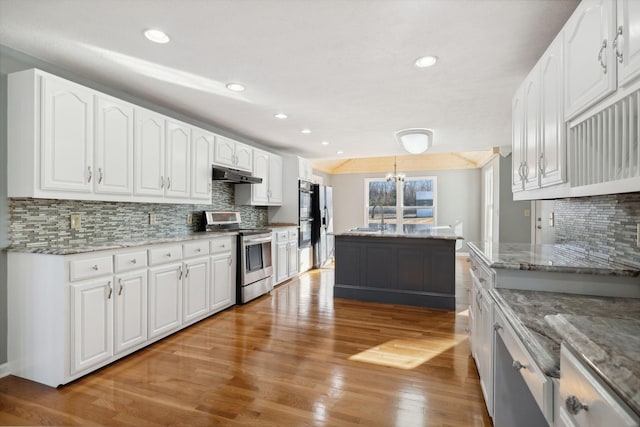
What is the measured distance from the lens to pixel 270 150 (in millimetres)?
5859

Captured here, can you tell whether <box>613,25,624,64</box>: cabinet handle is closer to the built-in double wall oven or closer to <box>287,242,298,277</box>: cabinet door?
<box>287,242,298,277</box>: cabinet door

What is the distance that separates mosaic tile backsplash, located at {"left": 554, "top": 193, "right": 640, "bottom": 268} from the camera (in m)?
1.62

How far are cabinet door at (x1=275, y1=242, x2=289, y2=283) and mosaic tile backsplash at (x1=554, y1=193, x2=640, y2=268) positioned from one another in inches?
145

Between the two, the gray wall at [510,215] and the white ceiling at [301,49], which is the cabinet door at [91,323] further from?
the gray wall at [510,215]

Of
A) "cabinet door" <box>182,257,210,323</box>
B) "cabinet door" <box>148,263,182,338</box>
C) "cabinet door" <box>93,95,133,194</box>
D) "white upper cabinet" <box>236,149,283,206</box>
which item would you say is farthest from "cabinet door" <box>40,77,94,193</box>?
"white upper cabinet" <box>236,149,283,206</box>

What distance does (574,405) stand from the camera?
0.77m

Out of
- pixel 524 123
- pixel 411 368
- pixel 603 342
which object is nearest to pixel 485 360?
pixel 411 368

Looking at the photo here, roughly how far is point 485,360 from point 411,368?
0.64 m

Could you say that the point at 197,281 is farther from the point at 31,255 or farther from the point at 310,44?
the point at 310,44

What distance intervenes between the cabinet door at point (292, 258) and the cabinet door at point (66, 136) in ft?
11.1

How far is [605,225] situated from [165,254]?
3274 mm

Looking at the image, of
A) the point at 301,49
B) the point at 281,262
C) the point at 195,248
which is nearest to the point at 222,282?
the point at 195,248

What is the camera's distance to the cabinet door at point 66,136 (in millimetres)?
A: 2213

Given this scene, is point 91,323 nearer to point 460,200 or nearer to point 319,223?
point 319,223
